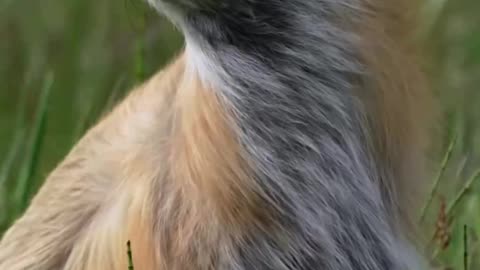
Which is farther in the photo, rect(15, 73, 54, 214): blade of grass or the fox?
rect(15, 73, 54, 214): blade of grass

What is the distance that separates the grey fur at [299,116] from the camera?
1.82 metres

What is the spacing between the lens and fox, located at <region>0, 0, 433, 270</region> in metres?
1.81

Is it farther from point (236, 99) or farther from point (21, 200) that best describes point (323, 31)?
point (21, 200)

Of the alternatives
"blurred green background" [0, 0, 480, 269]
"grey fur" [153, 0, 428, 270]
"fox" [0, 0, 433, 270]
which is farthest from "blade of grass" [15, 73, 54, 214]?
"grey fur" [153, 0, 428, 270]

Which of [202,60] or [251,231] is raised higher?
[202,60]

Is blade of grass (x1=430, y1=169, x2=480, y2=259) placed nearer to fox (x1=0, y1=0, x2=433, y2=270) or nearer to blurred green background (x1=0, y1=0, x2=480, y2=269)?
blurred green background (x1=0, y1=0, x2=480, y2=269)

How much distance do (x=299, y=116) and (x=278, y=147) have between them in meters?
0.04

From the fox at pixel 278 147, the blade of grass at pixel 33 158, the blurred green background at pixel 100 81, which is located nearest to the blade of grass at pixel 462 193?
the blurred green background at pixel 100 81

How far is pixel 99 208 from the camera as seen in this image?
1.98m

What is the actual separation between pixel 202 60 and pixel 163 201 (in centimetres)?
17

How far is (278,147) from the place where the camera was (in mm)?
1826

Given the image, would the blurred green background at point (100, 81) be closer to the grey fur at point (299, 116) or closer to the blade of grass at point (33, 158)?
→ the blade of grass at point (33, 158)

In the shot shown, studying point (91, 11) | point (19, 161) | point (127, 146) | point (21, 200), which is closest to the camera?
point (127, 146)

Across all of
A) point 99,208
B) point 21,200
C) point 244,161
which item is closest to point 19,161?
point 21,200
